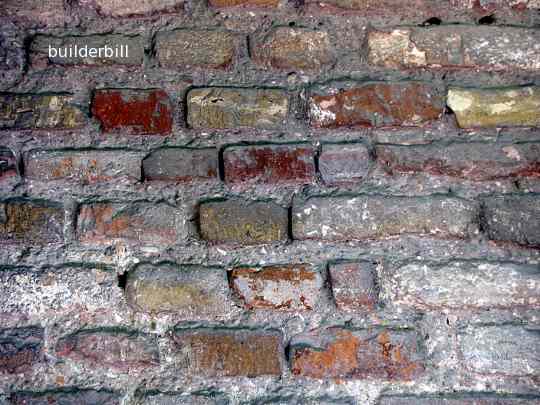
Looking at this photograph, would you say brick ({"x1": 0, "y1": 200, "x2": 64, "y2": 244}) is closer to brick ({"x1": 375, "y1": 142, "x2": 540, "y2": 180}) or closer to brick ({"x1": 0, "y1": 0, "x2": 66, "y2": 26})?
brick ({"x1": 0, "y1": 0, "x2": 66, "y2": 26})

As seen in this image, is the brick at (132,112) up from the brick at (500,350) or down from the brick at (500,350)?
up

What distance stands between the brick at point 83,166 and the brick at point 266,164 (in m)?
0.16

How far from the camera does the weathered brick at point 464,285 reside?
915 mm

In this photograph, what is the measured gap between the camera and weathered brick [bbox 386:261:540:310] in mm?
915

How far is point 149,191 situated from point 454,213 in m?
0.51

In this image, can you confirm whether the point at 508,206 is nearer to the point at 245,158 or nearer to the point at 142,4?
the point at 245,158

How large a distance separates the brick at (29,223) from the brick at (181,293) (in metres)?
0.15

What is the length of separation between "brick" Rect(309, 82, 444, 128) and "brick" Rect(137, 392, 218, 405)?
49cm

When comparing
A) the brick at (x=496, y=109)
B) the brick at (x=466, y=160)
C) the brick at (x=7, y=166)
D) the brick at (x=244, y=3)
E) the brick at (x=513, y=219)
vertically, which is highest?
the brick at (x=244, y=3)

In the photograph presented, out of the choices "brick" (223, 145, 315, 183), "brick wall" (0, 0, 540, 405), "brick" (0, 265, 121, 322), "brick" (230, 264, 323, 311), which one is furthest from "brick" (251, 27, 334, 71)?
"brick" (0, 265, 121, 322)

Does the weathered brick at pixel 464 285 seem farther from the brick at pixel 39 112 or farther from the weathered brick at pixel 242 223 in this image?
the brick at pixel 39 112

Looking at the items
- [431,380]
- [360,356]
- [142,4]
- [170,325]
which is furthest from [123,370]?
[142,4]

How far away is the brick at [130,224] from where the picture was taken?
0.93 meters

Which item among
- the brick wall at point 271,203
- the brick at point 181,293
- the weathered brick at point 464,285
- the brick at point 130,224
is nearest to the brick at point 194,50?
the brick wall at point 271,203
